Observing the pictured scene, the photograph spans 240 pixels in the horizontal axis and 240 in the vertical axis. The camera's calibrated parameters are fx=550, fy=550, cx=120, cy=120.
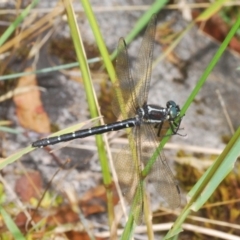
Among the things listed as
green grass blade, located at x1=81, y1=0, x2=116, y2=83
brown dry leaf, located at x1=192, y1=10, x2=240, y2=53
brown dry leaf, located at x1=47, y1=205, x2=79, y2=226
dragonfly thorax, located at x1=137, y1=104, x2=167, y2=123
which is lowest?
brown dry leaf, located at x1=47, y1=205, x2=79, y2=226

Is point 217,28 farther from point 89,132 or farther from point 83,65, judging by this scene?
point 83,65

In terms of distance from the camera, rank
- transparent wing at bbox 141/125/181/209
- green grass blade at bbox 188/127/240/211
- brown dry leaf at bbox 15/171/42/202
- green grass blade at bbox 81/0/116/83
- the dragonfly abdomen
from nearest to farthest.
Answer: green grass blade at bbox 188/127/240/211
green grass blade at bbox 81/0/116/83
transparent wing at bbox 141/125/181/209
the dragonfly abdomen
brown dry leaf at bbox 15/171/42/202

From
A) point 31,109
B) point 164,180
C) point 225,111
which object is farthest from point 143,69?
point 225,111

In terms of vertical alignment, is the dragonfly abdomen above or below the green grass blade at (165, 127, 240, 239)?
below

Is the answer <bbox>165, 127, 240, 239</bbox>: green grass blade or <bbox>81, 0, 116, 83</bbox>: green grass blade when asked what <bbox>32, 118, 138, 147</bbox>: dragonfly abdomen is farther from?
<bbox>165, 127, 240, 239</bbox>: green grass blade

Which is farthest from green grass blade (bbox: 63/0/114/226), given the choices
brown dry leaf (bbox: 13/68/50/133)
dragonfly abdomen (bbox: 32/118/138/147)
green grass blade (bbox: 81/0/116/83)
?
brown dry leaf (bbox: 13/68/50/133)

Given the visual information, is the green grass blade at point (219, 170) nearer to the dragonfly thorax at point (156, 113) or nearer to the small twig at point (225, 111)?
the dragonfly thorax at point (156, 113)
